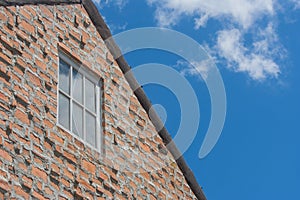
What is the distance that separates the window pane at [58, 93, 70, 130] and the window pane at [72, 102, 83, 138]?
0.14 metres

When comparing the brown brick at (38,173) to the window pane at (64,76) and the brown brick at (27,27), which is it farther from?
the brown brick at (27,27)

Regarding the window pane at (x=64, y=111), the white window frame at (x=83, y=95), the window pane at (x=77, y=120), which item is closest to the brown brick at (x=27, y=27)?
the white window frame at (x=83, y=95)

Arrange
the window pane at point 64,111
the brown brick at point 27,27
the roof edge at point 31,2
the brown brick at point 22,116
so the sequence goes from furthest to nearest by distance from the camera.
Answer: the window pane at point 64,111
the brown brick at point 27,27
the roof edge at point 31,2
the brown brick at point 22,116

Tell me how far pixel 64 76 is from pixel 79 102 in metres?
0.47

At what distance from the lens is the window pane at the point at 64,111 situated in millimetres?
11836

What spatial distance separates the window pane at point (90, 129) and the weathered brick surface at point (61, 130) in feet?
0.55

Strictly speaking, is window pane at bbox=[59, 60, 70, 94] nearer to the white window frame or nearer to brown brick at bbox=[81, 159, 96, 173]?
the white window frame

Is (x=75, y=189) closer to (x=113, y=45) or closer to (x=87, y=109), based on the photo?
(x=87, y=109)

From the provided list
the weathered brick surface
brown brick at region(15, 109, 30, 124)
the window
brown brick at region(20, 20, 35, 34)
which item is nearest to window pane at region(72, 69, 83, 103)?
the window

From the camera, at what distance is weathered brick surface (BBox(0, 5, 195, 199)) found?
10.7 metres

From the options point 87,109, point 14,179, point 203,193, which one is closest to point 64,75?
point 87,109

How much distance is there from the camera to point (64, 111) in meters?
12.0

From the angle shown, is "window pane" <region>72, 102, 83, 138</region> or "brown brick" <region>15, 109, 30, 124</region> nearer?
"brown brick" <region>15, 109, 30, 124</region>

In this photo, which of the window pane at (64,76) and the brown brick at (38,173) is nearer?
the brown brick at (38,173)
